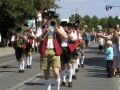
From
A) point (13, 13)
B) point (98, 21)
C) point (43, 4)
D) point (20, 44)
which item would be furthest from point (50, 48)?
point (98, 21)

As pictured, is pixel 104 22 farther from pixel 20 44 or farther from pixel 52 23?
pixel 52 23

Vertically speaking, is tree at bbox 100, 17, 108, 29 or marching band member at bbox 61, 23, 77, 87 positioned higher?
tree at bbox 100, 17, 108, 29

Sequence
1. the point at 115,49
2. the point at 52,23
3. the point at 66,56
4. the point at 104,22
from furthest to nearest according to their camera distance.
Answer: the point at 104,22 < the point at 115,49 < the point at 66,56 < the point at 52,23

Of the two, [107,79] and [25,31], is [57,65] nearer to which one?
[107,79]

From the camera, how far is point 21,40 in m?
13.9

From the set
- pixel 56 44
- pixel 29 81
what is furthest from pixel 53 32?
pixel 29 81

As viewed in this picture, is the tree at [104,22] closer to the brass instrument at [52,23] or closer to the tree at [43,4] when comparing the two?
the tree at [43,4]

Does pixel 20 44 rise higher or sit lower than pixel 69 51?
higher

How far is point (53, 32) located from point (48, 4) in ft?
141

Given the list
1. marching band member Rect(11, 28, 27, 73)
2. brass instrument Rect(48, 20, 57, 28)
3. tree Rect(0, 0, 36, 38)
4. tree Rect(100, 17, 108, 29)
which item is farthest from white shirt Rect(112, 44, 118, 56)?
tree Rect(100, 17, 108, 29)

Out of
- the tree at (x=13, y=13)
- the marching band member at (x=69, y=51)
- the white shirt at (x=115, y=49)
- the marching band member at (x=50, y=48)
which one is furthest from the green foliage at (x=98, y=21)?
the marching band member at (x=50, y=48)

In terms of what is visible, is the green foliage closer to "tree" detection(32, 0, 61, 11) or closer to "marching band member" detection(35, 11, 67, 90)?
"tree" detection(32, 0, 61, 11)

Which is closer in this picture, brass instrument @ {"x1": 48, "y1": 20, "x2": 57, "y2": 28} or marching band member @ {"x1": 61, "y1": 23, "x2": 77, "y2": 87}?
brass instrument @ {"x1": 48, "y1": 20, "x2": 57, "y2": 28}

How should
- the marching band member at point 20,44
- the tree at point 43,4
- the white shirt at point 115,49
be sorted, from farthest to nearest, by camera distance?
the tree at point 43,4 < the marching band member at point 20,44 < the white shirt at point 115,49
